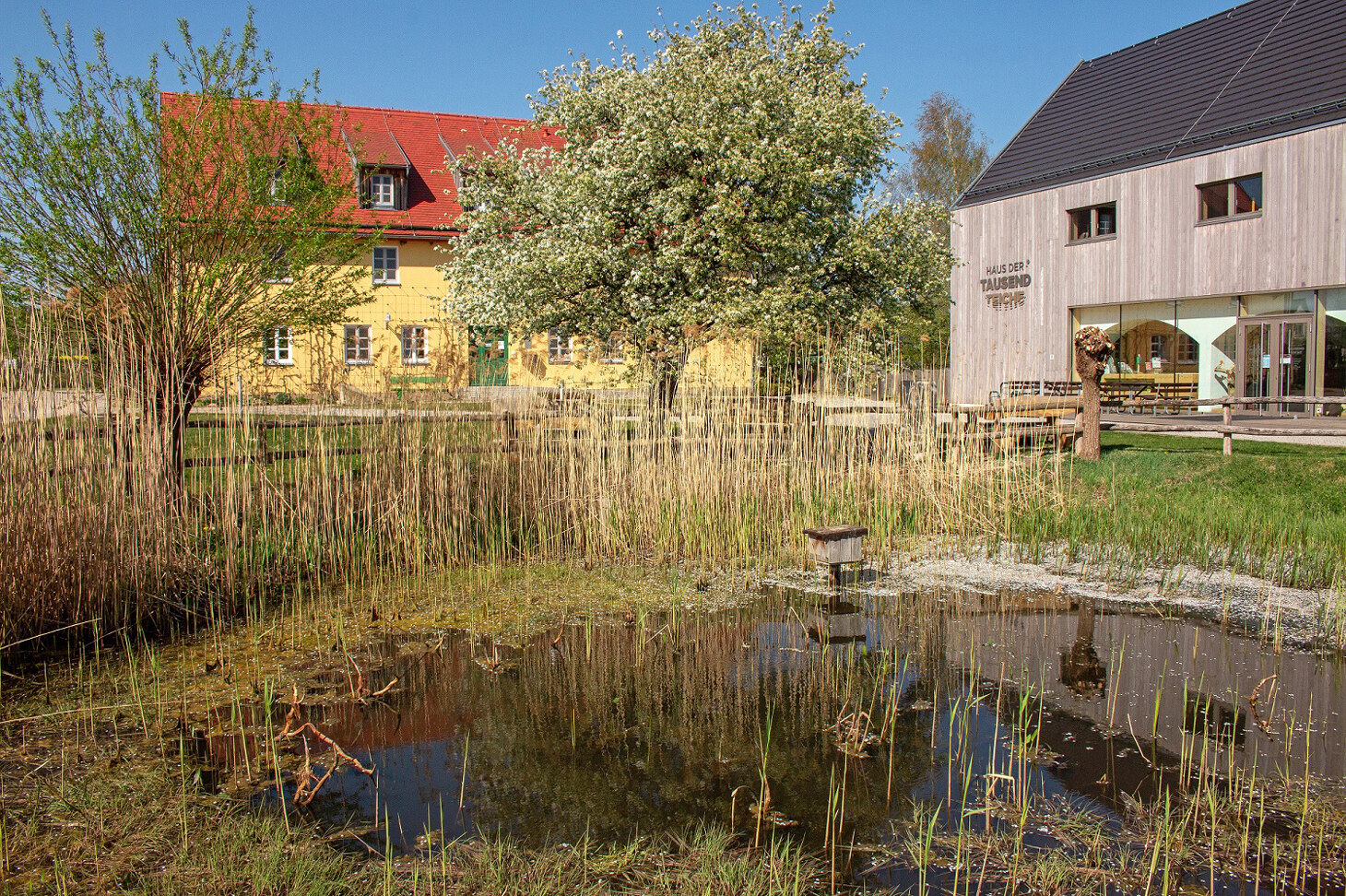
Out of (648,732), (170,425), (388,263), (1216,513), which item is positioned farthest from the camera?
(388,263)

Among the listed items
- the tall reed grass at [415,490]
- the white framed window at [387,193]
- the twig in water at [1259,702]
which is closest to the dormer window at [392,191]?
the white framed window at [387,193]

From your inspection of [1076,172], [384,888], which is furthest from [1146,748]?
[1076,172]

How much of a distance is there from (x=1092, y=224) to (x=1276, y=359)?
454cm

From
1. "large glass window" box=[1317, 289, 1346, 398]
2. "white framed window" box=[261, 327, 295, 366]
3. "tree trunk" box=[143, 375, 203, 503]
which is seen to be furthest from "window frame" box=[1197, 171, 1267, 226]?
"tree trunk" box=[143, 375, 203, 503]

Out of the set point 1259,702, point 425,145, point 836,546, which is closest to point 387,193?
point 425,145

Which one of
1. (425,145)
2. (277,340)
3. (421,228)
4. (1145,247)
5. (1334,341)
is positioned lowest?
(277,340)

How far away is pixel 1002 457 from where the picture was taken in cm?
768

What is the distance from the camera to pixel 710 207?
1098cm

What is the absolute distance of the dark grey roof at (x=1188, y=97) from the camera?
15.8 metres

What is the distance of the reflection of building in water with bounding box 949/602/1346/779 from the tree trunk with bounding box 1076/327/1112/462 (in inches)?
226

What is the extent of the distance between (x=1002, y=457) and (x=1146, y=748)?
14.4ft

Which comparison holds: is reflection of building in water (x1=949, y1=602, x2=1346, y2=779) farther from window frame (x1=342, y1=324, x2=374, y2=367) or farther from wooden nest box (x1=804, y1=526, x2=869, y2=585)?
window frame (x1=342, y1=324, x2=374, y2=367)

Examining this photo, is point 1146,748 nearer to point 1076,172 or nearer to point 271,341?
point 271,341

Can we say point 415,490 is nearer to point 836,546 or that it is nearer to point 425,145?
point 836,546
